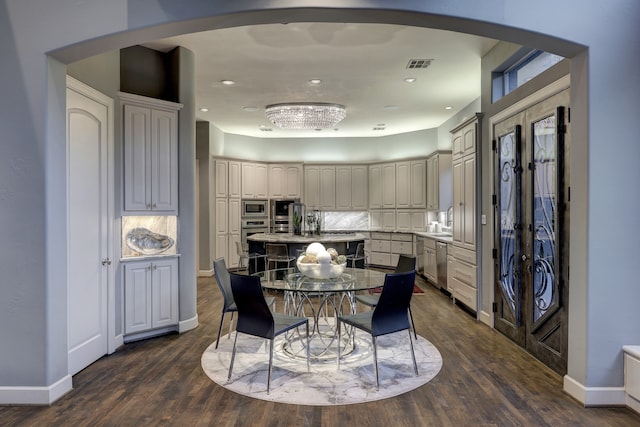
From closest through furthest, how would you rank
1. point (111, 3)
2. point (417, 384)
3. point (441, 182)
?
point (111, 3) < point (417, 384) < point (441, 182)

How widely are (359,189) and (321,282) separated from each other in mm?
6522

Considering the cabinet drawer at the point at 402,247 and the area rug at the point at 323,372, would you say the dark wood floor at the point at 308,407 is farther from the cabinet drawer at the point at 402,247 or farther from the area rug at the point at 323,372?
the cabinet drawer at the point at 402,247

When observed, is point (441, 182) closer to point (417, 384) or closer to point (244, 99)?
point (244, 99)

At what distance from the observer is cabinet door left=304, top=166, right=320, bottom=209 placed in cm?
1005

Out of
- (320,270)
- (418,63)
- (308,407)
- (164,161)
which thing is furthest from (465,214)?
(164,161)

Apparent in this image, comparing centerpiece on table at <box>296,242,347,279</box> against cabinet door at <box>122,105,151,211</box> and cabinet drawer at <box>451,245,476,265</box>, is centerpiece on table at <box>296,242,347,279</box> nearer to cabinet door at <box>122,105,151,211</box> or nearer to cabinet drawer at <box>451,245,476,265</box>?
cabinet door at <box>122,105,151,211</box>

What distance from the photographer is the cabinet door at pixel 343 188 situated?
10055 millimetres

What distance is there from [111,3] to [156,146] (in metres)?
1.72

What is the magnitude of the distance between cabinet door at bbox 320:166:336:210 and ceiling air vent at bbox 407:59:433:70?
4861mm

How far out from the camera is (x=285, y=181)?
992 cm

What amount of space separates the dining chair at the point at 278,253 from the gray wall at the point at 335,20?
375cm

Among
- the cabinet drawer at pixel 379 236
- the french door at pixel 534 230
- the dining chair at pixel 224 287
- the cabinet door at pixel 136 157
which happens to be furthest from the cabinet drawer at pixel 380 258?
the cabinet door at pixel 136 157

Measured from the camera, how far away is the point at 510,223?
430 centimetres

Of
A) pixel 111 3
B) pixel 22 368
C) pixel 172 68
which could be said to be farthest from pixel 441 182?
pixel 22 368
